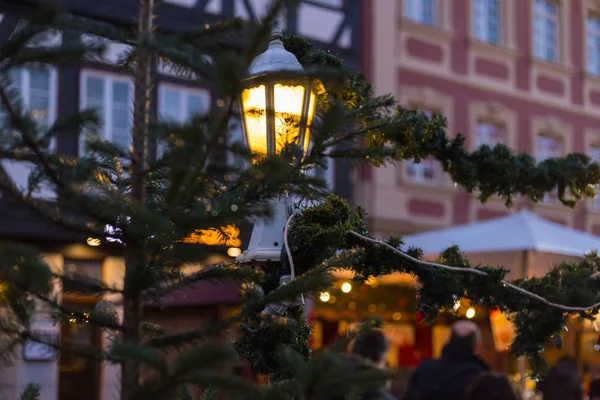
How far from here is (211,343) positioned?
6.49ft

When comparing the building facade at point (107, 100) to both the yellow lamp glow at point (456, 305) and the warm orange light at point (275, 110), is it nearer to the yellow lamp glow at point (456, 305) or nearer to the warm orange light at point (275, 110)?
the yellow lamp glow at point (456, 305)

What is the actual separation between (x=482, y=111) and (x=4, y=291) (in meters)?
14.3

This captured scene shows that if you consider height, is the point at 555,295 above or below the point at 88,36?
below

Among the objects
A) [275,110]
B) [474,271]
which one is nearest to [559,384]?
[474,271]

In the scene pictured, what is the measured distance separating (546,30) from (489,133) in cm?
261

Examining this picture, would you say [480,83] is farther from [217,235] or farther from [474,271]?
[217,235]

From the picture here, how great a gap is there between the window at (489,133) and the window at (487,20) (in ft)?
4.47

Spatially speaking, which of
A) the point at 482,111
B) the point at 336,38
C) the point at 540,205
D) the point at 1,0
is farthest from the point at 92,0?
the point at 540,205

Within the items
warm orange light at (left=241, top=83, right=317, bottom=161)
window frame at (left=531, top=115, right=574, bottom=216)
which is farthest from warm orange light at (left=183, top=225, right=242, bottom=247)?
window frame at (left=531, top=115, right=574, bottom=216)

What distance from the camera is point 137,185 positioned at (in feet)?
7.75

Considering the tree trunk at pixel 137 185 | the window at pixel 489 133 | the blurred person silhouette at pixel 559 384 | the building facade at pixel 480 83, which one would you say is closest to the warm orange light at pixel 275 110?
the tree trunk at pixel 137 185

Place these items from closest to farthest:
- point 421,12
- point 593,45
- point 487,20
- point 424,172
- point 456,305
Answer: point 456,305 → point 424,172 → point 421,12 → point 487,20 → point 593,45

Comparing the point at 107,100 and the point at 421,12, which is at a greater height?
the point at 421,12

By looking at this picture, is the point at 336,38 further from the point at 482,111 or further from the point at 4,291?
the point at 4,291
